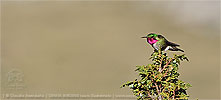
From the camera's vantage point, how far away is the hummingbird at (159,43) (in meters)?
7.00

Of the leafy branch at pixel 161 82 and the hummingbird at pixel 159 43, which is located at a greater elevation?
the hummingbird at pixel 159 43

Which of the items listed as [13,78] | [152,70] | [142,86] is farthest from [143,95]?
[13,78]

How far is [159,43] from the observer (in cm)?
700

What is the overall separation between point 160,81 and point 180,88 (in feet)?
1.81

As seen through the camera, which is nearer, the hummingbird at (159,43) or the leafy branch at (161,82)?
the leafy branch at (161,82)

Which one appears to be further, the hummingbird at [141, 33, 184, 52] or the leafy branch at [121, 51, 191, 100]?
the hummingbird at [141, 33, 184, 52]

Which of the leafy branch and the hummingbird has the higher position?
the hummingbird

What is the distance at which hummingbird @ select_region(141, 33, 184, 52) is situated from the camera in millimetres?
7000

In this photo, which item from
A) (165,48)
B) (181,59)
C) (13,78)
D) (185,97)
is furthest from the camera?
(13,78)

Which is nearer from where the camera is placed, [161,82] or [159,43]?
[161,82]

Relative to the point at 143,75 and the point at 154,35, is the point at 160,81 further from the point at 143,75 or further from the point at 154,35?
the point at 154,35

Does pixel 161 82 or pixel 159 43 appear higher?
pixel 159 43

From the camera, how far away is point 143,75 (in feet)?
21.1

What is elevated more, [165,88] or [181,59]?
[181,59]
